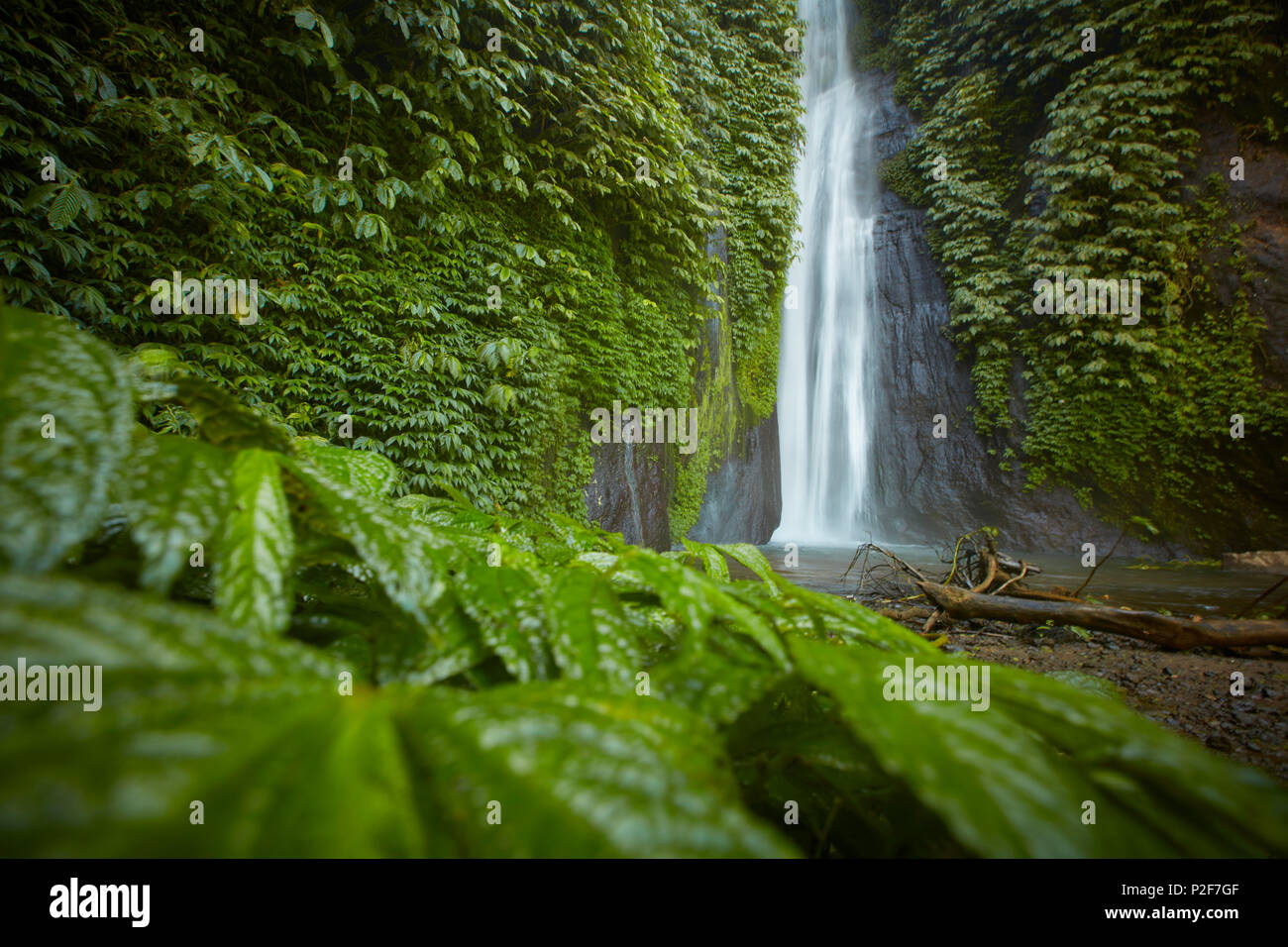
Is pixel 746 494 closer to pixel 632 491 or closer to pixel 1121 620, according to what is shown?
pixel 632 491

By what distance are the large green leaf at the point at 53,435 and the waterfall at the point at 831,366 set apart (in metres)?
12.3

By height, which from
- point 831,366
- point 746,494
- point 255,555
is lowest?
point 746,494

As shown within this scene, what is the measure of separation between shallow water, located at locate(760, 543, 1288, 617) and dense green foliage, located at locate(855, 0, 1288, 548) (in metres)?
2.03

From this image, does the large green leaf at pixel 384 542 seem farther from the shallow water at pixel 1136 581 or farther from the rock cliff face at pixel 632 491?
the rock cliff face at pixel 632 491

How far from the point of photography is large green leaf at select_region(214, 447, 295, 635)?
1.20 feet

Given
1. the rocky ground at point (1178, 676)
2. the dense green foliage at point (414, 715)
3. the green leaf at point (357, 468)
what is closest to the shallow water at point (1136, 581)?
the rocky ground at point (1178, 676)

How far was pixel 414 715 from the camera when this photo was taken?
1.01 ft

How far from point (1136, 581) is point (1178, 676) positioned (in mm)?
5268

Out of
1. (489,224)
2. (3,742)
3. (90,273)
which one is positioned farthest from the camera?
(489,224)

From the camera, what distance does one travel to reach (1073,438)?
31.6 ft

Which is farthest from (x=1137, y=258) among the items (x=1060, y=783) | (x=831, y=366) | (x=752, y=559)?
(x=1060, y=783)

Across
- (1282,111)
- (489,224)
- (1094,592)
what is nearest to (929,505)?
(1094,592)

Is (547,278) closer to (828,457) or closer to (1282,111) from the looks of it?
(828,457)
